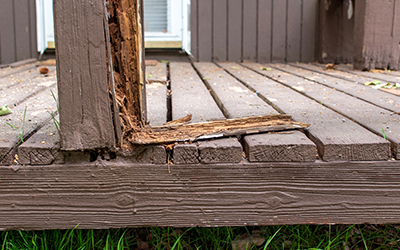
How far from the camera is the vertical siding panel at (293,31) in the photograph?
15.2 feet

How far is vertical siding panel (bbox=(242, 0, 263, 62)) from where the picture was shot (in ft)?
15.0

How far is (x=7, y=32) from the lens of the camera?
4.38 m

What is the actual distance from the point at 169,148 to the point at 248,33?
3695 millimetres

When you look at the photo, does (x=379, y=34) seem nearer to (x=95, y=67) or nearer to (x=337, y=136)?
(x=337, y=136)

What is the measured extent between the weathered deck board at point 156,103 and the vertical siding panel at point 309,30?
2744 millimetres

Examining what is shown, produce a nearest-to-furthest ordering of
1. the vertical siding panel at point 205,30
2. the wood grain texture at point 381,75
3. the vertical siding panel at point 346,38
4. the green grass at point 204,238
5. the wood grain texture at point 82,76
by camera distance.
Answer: the wood grain texture at point 82,76, the green grass at point 204,238, the wood grain texture at point 381,75, the vertical siding panel at point 346,38, the vertical siding panel at point 205,30

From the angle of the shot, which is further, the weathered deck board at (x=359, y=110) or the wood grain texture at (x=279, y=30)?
the wood grain texture at (x=279, y=30)

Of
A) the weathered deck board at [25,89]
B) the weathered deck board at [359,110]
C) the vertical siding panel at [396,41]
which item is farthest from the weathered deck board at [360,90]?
the weathered deck board at [25,89]

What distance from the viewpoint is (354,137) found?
1.33 metres

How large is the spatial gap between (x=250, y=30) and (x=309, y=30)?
780 mm

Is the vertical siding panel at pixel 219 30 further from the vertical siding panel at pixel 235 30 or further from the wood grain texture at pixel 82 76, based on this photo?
the wood grain texture at pixel 82 76

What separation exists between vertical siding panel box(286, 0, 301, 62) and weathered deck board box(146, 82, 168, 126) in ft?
8.60

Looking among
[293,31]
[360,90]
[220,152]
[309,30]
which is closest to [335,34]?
[309,30]

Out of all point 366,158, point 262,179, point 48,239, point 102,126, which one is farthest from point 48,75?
point 366,158
